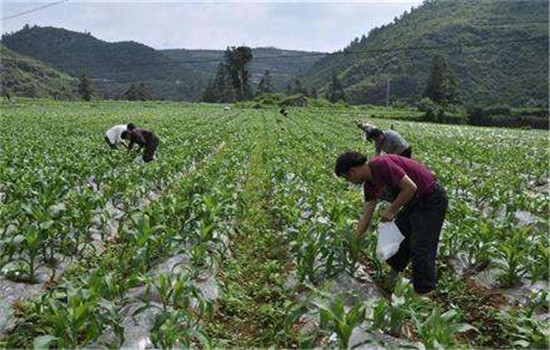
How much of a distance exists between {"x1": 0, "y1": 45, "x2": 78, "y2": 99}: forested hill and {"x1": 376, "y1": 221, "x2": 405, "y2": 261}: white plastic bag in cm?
10518

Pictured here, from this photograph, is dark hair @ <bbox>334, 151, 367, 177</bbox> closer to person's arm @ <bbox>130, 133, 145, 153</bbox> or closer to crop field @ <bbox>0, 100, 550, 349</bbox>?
crop field @ <bbox>0, 100, 550, 349</bbox>

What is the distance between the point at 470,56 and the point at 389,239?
10899 centimetres

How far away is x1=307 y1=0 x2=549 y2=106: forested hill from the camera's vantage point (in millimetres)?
91438

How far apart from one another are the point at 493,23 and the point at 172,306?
136 meters

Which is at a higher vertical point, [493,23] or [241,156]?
[493,23]

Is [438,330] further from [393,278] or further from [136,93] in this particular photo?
[136,93]

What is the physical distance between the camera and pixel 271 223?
342 inches

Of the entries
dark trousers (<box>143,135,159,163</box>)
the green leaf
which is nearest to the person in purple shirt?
the green leaf

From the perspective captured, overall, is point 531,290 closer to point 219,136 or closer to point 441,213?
point 441,213

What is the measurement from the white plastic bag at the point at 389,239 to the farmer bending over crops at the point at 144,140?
836 cm

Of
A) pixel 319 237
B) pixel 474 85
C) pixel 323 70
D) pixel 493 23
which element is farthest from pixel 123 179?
pixel 323 70

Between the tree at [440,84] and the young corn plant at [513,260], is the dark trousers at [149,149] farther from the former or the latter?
the tree at [440,84]

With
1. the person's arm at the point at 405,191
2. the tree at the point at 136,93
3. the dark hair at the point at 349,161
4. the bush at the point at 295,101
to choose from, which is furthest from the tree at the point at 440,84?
the dark hair at the point at 349,161

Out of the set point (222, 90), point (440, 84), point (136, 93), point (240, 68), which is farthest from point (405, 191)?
point (136, 93)
